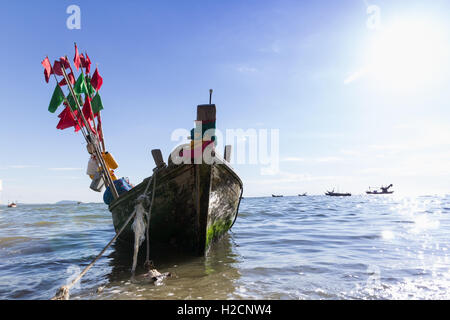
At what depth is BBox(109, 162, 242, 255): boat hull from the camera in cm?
546

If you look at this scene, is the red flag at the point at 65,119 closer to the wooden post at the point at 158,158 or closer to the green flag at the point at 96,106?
Answer: the green flag at the point at 96,106

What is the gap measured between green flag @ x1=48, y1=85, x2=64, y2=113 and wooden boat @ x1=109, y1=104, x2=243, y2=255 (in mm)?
3299

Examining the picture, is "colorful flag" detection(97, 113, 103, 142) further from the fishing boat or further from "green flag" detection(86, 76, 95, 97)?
the fishing boat

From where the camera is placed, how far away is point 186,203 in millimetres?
5629

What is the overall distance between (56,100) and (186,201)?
15.5 ft

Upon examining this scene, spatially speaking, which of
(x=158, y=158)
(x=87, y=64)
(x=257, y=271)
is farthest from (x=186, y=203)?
(x=87, y=64)

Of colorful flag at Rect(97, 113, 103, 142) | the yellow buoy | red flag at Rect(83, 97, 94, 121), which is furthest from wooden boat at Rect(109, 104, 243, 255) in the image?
red flag at Rect(83, 97, 94, 121)

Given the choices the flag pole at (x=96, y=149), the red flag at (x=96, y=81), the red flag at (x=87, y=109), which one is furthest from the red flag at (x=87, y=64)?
the flag pole at (x=96, y=149)

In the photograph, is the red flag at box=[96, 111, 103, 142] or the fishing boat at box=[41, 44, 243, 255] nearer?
the fishing boat at box=[41, 44, 243, 255]

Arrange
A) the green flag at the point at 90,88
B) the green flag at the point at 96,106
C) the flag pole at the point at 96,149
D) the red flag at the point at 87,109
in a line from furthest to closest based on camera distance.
Answer: the green flag at the point at 96,106 → the green flag at the point at 90,88 → the red flag at the point at 87,109 → the flag pole at the point at 96,149

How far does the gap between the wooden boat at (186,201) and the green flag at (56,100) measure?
3.30m

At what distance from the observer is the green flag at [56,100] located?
7.39 metres

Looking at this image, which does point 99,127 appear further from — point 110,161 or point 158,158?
point 158,158
